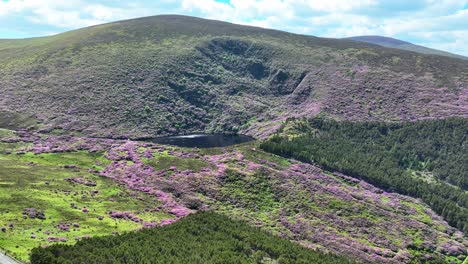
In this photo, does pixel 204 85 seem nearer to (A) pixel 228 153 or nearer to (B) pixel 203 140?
(B) pixel 203 140

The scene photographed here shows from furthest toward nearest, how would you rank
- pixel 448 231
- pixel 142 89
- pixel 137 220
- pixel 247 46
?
pixel 247 46
pixel 142 89
pixel 448 231
pixel 137 220

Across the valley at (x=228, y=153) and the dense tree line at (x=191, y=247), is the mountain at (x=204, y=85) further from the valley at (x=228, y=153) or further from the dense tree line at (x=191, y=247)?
the dense tree line at (x=191, y=247)

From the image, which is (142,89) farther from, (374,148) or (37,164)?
(374,148)

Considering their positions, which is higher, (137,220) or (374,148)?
(374,148)

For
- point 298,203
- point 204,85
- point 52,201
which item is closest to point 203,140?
point 204,85

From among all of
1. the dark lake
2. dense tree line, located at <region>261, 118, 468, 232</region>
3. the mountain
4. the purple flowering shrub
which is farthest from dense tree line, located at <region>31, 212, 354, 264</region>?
the mountain

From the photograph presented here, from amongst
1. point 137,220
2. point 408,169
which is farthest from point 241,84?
point 137,220
